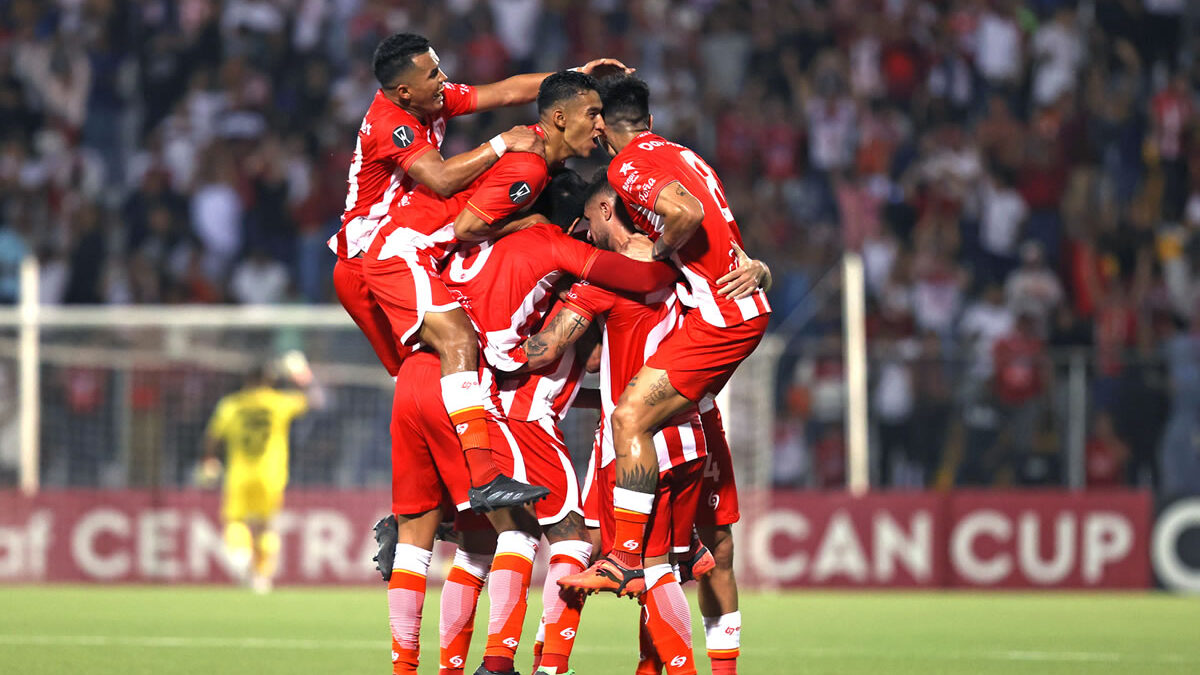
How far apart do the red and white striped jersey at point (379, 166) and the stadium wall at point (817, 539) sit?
874 cm

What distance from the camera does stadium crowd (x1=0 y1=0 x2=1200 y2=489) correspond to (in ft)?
54.9

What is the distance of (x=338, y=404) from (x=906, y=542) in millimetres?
5614

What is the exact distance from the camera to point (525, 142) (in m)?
7.59

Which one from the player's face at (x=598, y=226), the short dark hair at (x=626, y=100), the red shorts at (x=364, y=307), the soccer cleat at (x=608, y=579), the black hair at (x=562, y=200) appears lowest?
the soccer cleat at (x=608, y=579)

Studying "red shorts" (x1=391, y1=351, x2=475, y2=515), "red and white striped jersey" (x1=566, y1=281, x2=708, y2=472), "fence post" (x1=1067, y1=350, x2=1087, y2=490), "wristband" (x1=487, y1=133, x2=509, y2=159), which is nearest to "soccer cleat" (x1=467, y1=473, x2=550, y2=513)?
"red shorts" (x1=391, y1=351, x2=475, y2=515)

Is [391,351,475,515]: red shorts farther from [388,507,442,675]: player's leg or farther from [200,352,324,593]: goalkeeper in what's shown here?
[200,352,324,593]: goalkeeper

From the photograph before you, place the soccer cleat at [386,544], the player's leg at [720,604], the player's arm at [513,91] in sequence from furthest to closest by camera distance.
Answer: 1. the player's arm at [513,91]
2. the soccer cleat at [386,544]
3. the player's leg at [720,604]

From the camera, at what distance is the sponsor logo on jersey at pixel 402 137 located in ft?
24.8

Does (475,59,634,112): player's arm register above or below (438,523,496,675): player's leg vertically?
above

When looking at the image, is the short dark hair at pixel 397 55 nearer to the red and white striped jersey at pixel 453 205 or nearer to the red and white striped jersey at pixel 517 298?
the red and white striped jersey at pixel 453 205

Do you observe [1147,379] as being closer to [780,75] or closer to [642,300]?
[780,75]

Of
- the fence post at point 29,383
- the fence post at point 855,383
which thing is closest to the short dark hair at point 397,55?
the fence post at point 855,383

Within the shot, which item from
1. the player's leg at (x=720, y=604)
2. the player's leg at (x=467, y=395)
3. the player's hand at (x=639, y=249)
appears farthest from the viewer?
the player's leg at (x=720, y=604)

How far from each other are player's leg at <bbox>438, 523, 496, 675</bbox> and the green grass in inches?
56.9
